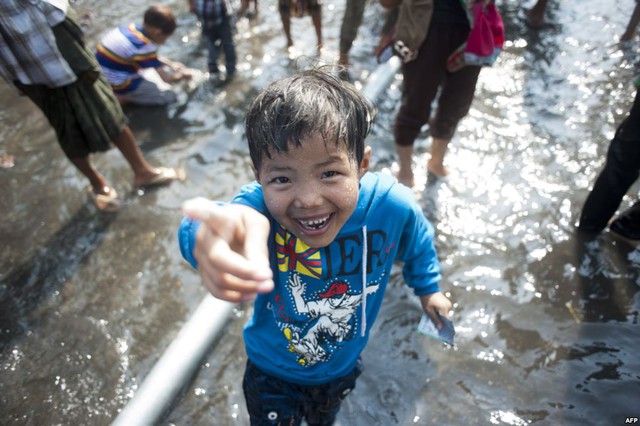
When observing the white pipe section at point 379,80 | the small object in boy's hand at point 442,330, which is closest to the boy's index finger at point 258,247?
the small object in boy's hand at point 442,330

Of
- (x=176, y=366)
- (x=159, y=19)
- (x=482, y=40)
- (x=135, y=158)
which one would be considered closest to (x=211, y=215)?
(x=176, y=366)

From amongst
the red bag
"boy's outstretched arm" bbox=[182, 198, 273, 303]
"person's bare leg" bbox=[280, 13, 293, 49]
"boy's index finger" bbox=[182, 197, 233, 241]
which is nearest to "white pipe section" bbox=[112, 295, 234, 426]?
"boy's outstretched arm" bbox=[182, 198, 273, 303]

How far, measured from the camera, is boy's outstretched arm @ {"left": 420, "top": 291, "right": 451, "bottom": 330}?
1.58m

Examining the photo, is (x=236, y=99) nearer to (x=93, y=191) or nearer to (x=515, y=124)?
(x=93, y=191)

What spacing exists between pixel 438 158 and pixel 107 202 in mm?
2506

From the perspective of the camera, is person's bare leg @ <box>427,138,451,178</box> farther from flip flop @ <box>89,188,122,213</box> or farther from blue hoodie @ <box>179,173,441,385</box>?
flip flop @ <box>89,188,122,213</box>

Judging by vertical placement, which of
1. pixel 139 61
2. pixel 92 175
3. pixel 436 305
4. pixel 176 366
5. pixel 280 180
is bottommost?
pixel 176 366

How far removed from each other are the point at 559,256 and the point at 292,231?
213 centimetres

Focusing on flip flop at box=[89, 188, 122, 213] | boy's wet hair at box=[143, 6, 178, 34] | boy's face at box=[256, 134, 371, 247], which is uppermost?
boy's face at box=[256, 134, 371, 247]

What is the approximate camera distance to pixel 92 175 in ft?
9.60

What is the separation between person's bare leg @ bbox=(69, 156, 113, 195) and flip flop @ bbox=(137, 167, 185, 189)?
0.24m

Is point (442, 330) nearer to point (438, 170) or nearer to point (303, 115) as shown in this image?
point (303, 115)

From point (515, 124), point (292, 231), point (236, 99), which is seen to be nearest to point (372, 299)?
point (292, 231)

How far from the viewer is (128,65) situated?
378cm
